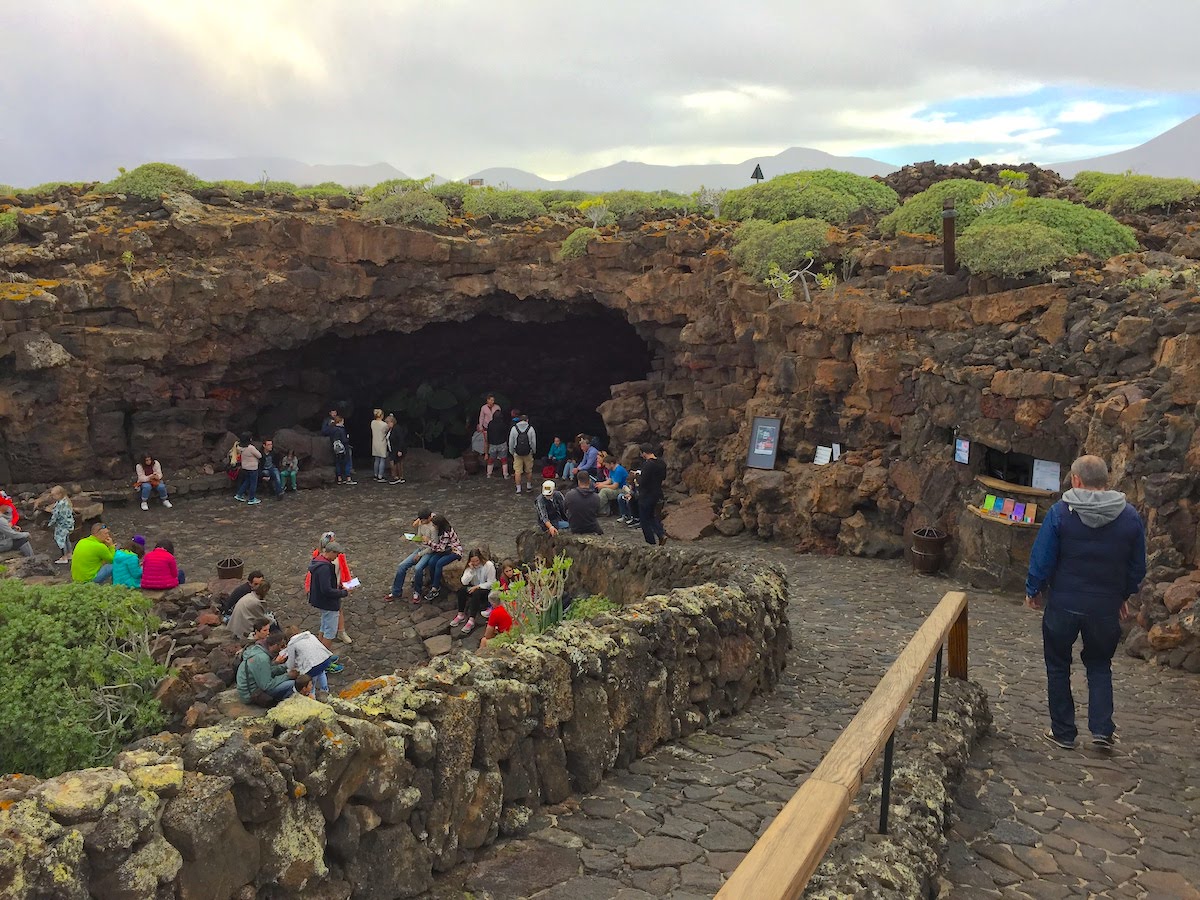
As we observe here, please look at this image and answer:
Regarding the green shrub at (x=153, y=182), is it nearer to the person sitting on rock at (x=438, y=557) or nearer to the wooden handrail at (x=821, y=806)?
the person sitting on rock at (x=438, y=557)

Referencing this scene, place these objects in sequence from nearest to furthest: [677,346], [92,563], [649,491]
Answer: [92,563] → [649,491] → [677,346]

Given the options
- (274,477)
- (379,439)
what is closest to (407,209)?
(379,439)

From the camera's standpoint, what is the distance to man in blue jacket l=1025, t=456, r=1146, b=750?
5.98 m

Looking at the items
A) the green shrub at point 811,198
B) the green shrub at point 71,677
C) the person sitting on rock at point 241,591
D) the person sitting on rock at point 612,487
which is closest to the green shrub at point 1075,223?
the green shrub at point 811,198

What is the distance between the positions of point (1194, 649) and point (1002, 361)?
21.4ft

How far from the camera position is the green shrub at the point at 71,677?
9445 millimetres

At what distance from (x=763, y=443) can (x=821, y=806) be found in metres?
15.3

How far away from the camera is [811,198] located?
2170 cm

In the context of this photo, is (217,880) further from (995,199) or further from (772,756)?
(995,199)

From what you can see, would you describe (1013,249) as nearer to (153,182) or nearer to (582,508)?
(582,508)

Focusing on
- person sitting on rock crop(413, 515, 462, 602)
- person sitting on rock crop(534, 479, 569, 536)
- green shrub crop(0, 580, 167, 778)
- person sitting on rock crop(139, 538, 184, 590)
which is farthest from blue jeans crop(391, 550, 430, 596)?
green shrub crop(0, 580, 167, 778)

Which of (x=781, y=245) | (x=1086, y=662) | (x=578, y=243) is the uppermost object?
(x=578, y=243)

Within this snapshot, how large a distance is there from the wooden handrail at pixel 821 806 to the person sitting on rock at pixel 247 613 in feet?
31.6

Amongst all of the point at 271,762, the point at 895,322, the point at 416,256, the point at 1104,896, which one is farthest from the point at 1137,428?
the point at 416,256
